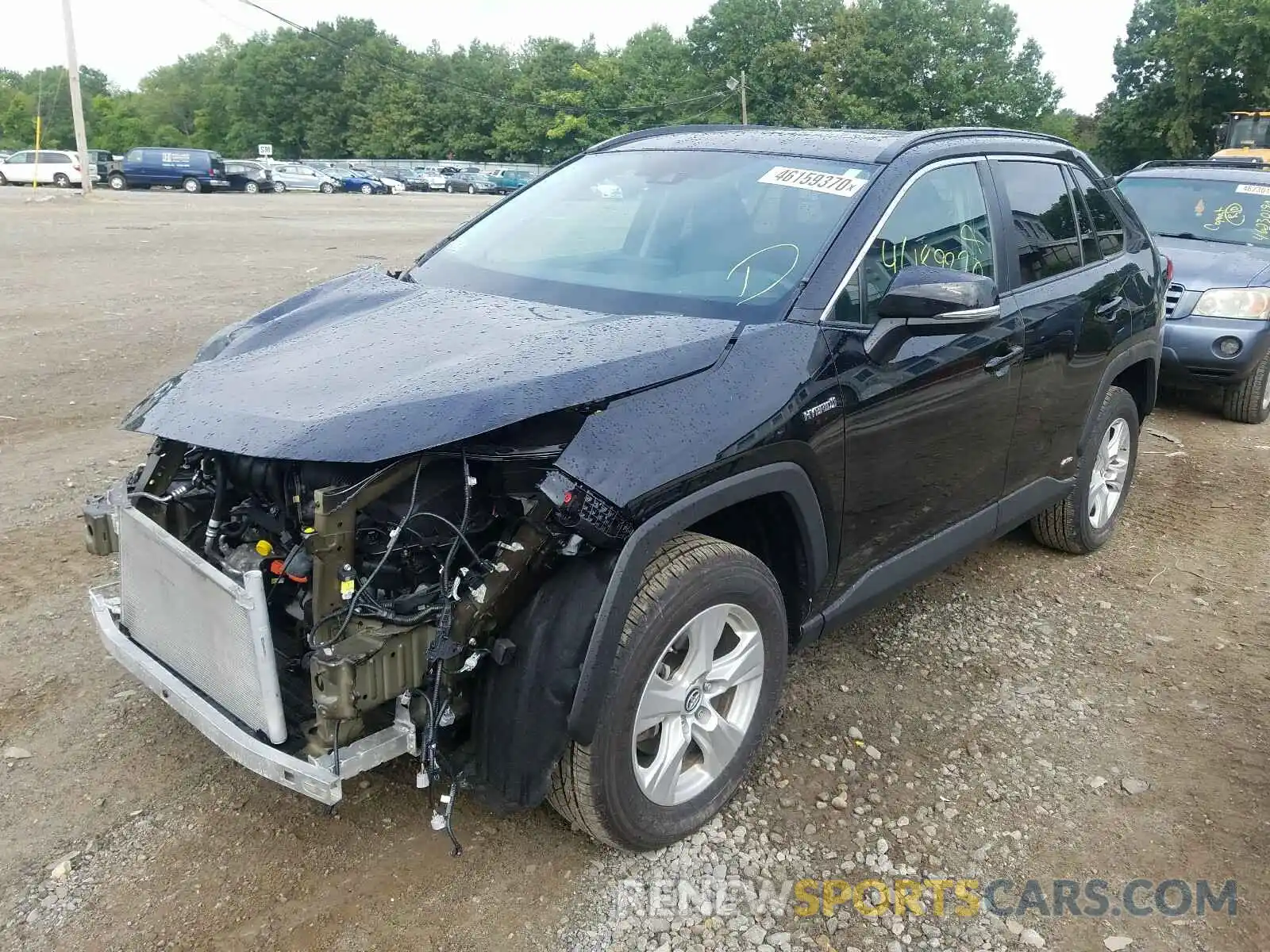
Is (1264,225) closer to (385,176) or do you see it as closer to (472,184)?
(472,184)

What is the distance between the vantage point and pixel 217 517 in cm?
258

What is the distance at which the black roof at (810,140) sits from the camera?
3338 millimetres

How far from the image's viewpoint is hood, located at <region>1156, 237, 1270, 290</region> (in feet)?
23.3

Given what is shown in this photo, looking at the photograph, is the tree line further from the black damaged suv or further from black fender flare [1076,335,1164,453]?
the black damaged suv

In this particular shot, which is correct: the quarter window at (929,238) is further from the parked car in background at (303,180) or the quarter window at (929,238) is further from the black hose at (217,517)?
the parked car in background at (303,180)

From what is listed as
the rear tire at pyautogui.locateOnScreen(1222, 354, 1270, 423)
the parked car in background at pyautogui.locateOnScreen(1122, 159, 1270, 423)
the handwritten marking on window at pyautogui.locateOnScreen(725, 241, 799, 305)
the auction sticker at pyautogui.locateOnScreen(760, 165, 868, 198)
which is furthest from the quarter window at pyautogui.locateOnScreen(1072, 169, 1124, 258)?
the rear tire at pyautogui.locateOnScreen(1222, 354, 1270, 423)

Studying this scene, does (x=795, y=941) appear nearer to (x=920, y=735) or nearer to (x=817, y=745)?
(x=817, y=745)

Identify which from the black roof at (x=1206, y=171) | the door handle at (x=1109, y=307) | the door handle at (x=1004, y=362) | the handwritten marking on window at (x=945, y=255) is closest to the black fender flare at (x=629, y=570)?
the handwritten marking on window at (x=945, y=255)

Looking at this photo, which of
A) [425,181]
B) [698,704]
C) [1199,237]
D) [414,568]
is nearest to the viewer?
[414,568]

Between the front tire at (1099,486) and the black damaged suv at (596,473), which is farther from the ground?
the black damaged suv at (596,473)

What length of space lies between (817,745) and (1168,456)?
15.4 feet

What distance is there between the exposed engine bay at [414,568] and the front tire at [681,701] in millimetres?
273

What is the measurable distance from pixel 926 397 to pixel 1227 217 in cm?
649

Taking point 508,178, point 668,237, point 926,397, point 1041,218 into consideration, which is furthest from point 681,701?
point 508,178
